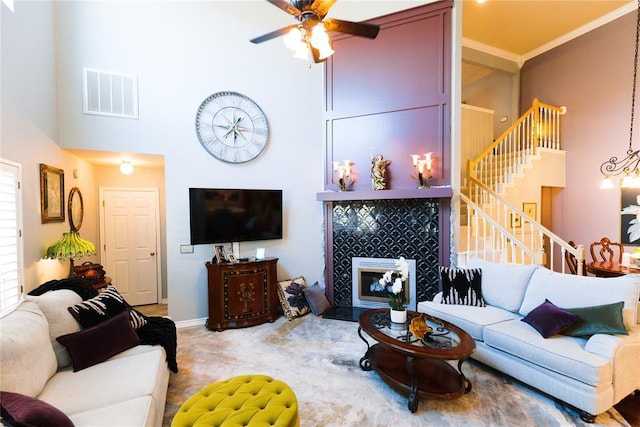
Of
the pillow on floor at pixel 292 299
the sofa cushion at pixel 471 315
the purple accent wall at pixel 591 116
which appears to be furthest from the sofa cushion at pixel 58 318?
the purple accent wall at pixel 591 116

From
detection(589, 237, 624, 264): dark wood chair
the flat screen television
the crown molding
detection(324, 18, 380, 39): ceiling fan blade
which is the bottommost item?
detection(589, 237, 624, 264): dark wood chair

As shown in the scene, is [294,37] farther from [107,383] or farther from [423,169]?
[107,383]

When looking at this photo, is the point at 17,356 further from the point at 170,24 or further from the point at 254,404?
the point at 170,24

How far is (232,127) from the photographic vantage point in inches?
165

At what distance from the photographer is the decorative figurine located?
4.24 meters

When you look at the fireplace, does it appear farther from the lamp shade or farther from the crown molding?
the crown molding

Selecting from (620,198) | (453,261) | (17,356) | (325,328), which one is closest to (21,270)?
(17,356)

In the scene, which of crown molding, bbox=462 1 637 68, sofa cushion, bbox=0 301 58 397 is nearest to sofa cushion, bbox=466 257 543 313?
sofa cushion, bbox=0 301 58 397

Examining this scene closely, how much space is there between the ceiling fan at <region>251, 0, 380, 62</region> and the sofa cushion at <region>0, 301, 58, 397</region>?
8.98 feet

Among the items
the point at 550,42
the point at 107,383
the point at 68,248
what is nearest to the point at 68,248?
the point at 68,248

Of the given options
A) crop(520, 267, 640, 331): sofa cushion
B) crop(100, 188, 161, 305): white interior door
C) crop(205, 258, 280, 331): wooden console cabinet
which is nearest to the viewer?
crop(520, 267, 640, 331): sofa cushion

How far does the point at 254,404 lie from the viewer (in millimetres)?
1674

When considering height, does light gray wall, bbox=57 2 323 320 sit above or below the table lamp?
above

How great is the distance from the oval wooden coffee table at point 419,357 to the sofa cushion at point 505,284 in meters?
1.02
